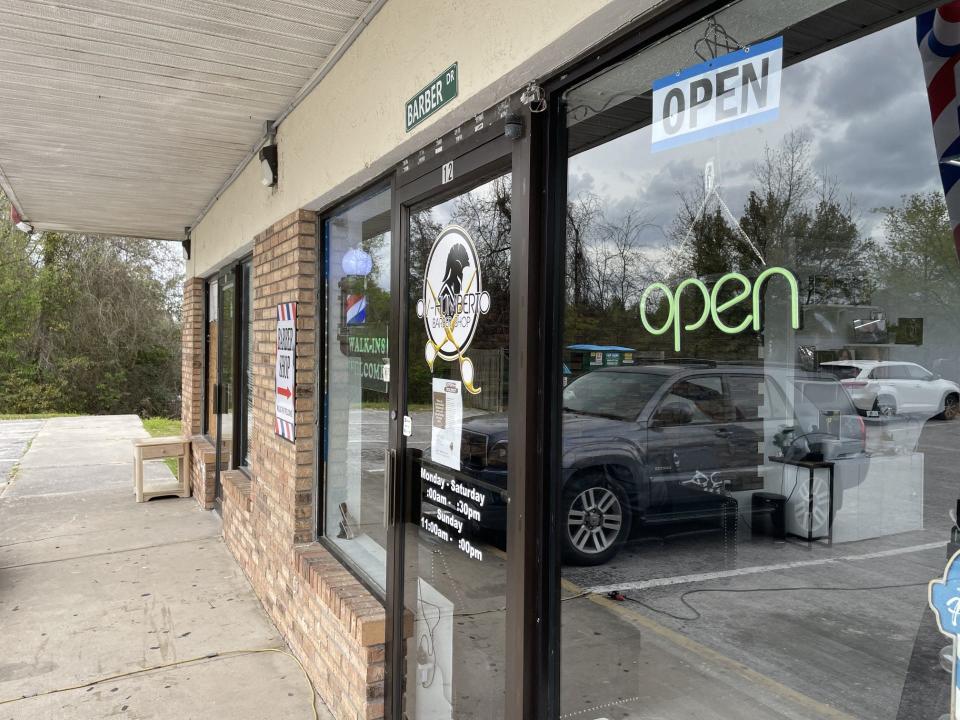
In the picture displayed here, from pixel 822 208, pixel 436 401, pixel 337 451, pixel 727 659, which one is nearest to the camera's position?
pixel 822 208

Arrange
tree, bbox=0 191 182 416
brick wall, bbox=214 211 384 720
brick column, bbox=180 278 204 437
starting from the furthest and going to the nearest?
tree, bbox=0 191 182 416, brick column, bbox=180 278 204 437, brick wall, bbox=214 211 384 720

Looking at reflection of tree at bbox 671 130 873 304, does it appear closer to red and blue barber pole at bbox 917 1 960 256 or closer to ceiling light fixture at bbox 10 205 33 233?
red and blue barber pole at bbox 917 1 960 256

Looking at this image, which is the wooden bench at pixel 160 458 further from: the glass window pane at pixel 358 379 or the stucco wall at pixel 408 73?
the glass window pane at pixel 358 379

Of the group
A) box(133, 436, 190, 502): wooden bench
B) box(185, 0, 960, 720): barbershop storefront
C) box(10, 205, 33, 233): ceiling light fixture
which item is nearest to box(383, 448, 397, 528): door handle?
box(185, 0, 960, 720): barbershop storefront

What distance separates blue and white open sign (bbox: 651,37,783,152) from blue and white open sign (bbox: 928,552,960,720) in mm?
828

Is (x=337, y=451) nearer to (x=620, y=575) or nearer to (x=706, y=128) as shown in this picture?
(x=620, y=575)

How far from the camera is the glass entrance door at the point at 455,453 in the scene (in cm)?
227

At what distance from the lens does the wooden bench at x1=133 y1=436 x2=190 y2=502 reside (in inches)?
314

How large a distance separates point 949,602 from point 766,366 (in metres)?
0.47

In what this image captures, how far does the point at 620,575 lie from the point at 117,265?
949 inches

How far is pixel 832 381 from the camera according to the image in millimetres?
1217

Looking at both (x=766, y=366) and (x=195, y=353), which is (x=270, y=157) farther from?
(x=195, y=353)

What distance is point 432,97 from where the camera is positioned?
249 centimetres

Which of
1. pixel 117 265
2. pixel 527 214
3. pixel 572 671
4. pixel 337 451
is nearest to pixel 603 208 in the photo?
pixel 527 214
